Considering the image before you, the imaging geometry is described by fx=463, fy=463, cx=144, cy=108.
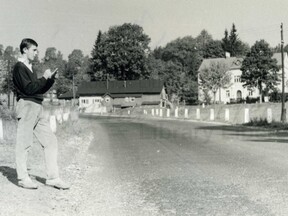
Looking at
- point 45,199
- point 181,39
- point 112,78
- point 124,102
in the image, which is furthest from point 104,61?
point 45,199

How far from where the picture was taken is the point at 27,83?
630 centimetres

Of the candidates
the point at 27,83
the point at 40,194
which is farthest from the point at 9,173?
the point at 27,83

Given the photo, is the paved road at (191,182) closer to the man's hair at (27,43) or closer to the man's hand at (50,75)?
the man's hand at (50,75)

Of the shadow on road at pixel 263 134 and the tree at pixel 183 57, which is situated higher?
the tree at pixel 183 57

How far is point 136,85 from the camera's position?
342 ft

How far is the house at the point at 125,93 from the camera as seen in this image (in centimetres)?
10369

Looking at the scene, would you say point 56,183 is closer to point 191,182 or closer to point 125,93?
point 191,182

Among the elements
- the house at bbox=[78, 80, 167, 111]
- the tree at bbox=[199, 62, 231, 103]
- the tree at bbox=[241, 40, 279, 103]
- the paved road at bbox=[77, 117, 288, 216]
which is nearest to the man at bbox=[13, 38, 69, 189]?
the paved road at bbox=[77, 117, 288, 216]

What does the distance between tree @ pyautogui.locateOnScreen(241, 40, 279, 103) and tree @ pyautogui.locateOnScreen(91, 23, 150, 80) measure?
28351mm

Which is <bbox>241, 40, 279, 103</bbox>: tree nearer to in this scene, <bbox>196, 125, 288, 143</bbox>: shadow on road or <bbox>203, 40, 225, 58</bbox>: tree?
<bbox>203, 40, 225, 58</bbox>: tree

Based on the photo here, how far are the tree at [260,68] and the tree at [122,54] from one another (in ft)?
93.0

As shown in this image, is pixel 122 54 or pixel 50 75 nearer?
pixel 50 75

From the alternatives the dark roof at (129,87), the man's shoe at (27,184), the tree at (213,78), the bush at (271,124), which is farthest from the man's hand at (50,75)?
the dark roof at (129,87)

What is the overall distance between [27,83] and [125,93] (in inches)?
3867
